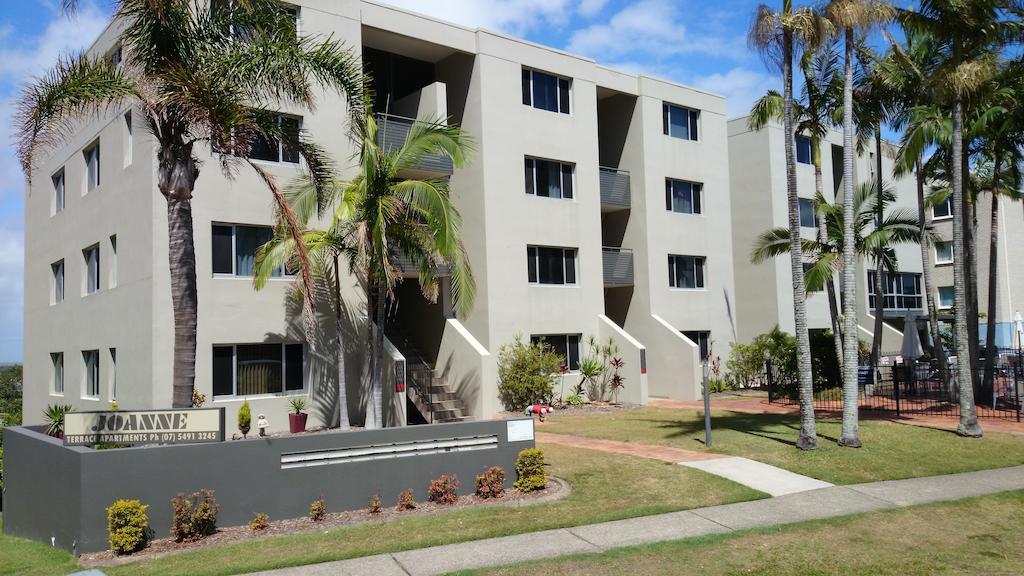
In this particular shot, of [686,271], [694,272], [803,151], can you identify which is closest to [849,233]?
[686,271]

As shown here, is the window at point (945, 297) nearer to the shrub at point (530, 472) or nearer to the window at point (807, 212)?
the window at point (807, 212)

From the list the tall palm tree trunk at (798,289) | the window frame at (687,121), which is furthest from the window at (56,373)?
the tall palm tree trunk at (798,289)

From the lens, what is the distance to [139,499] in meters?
10.2

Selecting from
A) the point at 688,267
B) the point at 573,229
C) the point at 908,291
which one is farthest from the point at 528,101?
the point at 908,291

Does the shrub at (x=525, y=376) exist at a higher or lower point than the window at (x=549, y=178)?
lower

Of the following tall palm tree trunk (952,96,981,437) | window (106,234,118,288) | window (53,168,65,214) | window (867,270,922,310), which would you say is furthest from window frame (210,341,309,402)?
window (867,270,922,310)

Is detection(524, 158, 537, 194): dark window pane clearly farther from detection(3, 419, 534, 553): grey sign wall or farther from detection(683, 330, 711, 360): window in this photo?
detection(3, 419, 534, 553): grey sign wall

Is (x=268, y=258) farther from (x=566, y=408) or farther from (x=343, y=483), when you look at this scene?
(x=566, y=408)

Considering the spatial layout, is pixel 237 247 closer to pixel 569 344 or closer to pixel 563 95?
pixel 569 344

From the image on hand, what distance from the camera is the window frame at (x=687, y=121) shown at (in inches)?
1193

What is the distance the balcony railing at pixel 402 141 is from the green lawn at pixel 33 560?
14.2 metres

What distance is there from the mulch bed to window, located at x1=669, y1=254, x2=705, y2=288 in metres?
18.2

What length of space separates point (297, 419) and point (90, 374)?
818 cm

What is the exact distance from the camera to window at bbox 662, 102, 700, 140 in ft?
99.6
